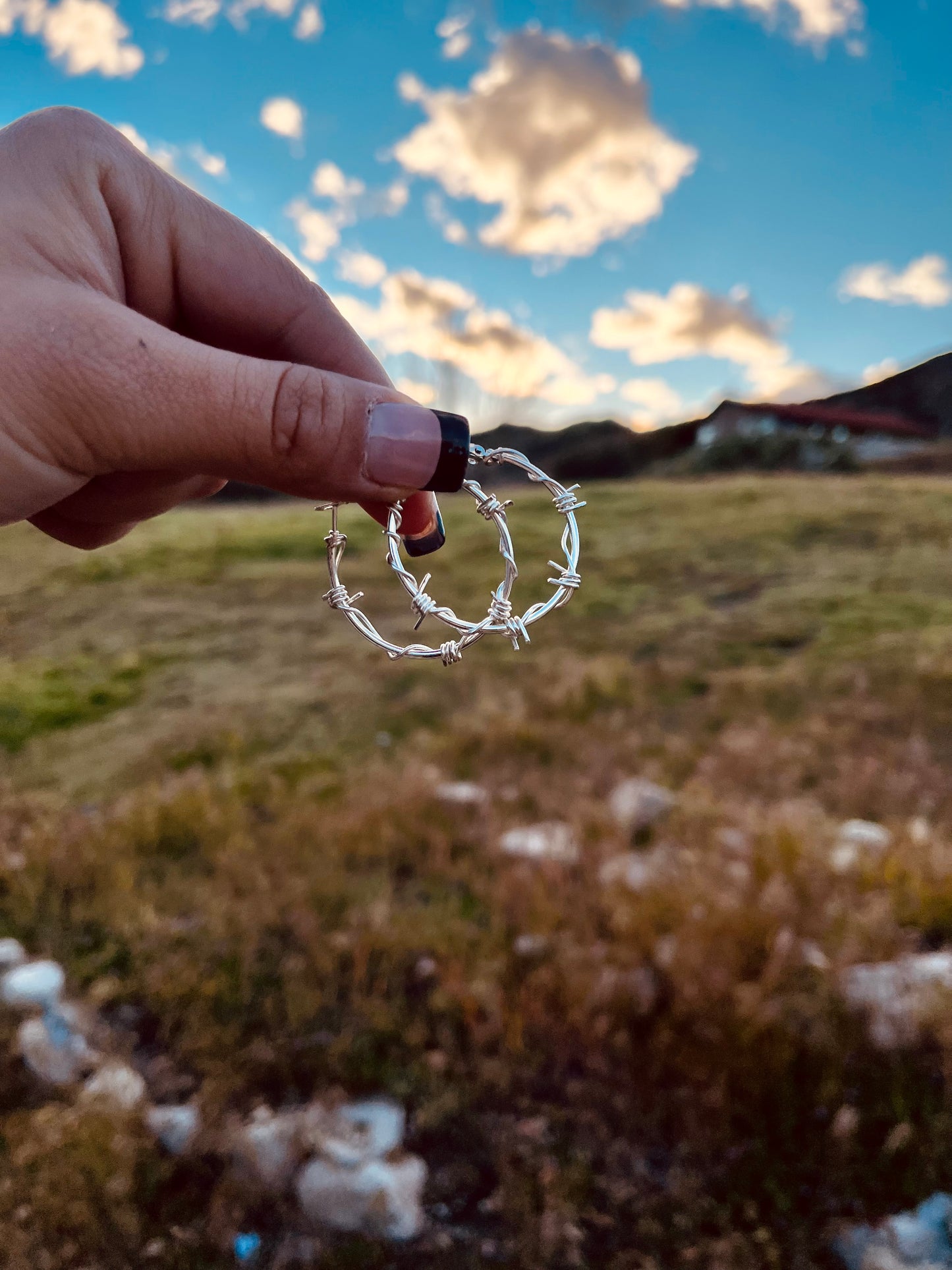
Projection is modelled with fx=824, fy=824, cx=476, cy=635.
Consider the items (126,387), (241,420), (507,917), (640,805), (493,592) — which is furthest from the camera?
(640,805)

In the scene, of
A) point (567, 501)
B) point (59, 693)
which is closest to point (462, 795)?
point (567, 501)

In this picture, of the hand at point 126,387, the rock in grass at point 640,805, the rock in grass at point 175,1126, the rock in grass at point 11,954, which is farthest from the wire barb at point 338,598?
the rock in grass at point 640,805

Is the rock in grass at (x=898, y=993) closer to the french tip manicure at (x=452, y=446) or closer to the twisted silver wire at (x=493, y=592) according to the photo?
the twisted silver wire at (x=493, y=592)

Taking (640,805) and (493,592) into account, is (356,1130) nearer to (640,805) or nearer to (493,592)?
(493,592)

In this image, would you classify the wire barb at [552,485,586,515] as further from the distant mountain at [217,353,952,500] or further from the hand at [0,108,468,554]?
the distant mountain at [217,353,952,500]

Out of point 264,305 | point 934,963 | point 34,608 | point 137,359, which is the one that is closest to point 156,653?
point 34,608

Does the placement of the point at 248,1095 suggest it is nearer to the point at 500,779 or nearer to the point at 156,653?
the point at 500,779
